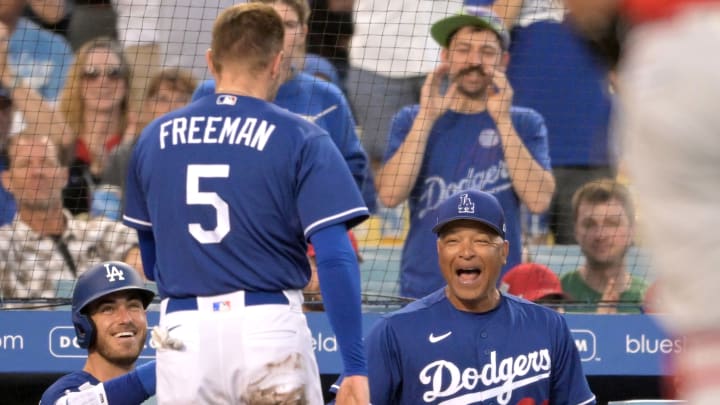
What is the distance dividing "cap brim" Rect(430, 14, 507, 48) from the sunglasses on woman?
1.73m

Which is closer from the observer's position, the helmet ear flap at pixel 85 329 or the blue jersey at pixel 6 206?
the helmet ear flap at pixel 85 329

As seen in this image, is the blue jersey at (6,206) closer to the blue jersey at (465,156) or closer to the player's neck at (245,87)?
the blue jersey at (465,156)

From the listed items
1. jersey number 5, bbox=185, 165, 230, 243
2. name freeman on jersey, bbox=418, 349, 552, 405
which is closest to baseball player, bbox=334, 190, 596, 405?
name freeman on jersey, bbox=418, 349, 552, 405

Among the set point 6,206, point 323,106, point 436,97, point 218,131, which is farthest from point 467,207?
point 6,206

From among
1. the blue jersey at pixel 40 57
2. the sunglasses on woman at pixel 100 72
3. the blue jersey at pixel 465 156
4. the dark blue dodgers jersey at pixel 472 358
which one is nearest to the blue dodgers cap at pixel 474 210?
the dark blue dodgers jersey at pixel 472 358

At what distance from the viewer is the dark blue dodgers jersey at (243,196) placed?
364 centimetres

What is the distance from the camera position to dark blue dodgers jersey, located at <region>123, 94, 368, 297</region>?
3641mm

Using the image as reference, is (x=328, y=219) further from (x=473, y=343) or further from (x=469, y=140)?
(x=469, y=140)

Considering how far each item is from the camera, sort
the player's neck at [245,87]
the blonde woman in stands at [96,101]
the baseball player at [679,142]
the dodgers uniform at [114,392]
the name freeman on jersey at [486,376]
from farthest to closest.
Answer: the blonde woman in stands at [96,101] → the name freeman on jersey at [486,376] → the dodgers uniform at [114,392] → the player's neck at [245,87] → the baseball player at [679,142]

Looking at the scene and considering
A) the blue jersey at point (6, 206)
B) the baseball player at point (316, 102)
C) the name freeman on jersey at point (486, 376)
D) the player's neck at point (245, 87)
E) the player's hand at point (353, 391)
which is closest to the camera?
the player's hand at point (353, 391)

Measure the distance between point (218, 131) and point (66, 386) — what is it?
1.17 metres

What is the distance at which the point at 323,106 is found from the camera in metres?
6.28

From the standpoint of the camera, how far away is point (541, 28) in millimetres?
7211

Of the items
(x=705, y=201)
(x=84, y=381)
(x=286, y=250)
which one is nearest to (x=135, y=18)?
(x=84, y=381)
